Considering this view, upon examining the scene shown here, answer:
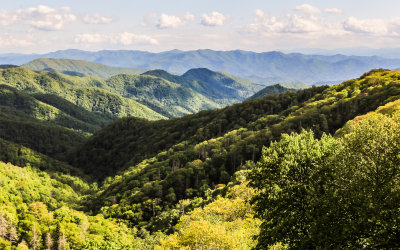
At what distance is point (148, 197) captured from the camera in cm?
14588

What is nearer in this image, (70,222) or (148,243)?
(148,243)

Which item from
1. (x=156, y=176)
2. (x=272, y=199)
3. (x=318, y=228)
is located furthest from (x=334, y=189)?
(x=156, y=176)

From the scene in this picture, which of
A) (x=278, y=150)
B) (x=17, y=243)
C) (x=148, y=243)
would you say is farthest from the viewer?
(x=17, y=243)

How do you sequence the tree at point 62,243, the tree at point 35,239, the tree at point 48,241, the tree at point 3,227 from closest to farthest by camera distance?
Result: the tree at point 62,243 < the tree at point 35,239 < the tree at point 48,241 < the tree at point 3,227

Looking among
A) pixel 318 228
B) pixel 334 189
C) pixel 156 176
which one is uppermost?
pixel 334 189

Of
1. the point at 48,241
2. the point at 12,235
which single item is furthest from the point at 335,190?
the point at 12,235

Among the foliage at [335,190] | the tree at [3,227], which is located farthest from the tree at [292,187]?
the tree at [3,227]

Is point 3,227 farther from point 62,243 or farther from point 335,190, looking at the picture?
point 335,190

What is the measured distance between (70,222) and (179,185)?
5278cm

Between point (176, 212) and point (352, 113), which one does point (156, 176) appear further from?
point (352, 113)

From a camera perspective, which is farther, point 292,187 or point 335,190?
point 292,187

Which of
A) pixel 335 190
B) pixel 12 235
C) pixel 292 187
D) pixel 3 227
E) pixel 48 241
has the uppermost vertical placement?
pixel 335 190

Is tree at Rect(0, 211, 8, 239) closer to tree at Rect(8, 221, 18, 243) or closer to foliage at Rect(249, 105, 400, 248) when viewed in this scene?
tree at Rect(8, 221, 18, 243)

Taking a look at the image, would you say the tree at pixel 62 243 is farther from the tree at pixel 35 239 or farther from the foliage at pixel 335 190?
the foliage at pixel 335 190
